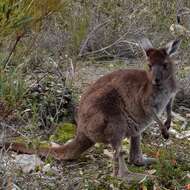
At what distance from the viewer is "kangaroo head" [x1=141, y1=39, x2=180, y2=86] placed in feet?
18.2

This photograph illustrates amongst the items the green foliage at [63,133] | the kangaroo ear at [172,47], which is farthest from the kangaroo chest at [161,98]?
the green foliage at [63,133]

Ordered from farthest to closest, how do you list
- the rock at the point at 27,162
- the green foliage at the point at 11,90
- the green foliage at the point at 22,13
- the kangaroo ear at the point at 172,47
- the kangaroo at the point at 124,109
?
the kangaroo ear at the point at 172,47 < the kangaroo at the point at 124,109 < the rock at the point at 27,162 < the green foliage at the point at 11,90 < the green foliage at the point at 22,13

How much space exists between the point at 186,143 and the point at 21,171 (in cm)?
181

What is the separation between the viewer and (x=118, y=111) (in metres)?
5.34

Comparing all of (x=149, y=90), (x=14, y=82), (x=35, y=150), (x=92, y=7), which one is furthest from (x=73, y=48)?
(x=14, y=82)

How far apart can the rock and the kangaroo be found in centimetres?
6

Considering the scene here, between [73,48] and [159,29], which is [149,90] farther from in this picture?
[159,29]

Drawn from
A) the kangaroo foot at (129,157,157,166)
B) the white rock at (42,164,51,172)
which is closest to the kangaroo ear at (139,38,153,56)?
the kangaroo foot at (129,157,157,166)

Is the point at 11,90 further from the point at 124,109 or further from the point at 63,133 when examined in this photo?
the point at 63,133

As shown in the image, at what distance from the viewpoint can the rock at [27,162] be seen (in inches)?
200

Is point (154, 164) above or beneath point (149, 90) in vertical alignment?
beneath

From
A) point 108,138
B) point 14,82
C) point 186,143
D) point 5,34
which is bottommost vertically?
point 186,143

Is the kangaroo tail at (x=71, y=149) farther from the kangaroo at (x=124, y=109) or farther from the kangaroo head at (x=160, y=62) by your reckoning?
the kangaroo head at (x=160, y=62)

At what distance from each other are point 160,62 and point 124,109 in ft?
1.76
